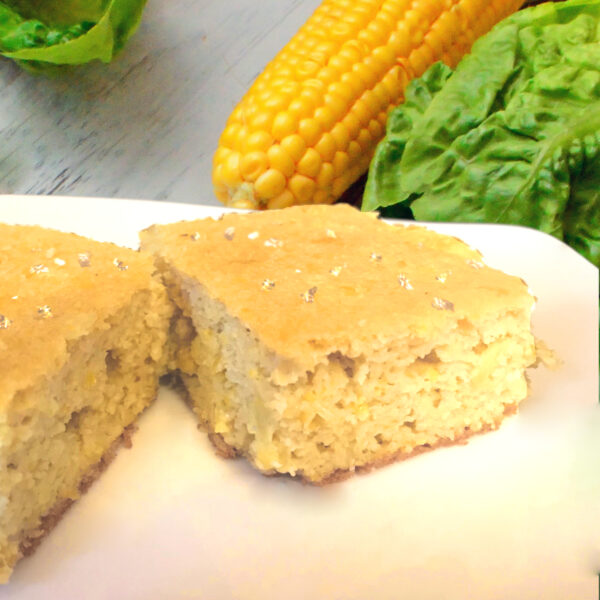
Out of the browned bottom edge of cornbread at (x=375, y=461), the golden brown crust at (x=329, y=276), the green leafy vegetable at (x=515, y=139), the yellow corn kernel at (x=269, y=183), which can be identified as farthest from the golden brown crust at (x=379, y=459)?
the yellow corn kernel at (x=269, y=183)

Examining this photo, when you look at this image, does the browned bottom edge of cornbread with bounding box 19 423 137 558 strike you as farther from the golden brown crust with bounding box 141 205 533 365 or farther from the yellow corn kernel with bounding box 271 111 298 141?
the yellow corn kernel with bounding box 271 111 298 141

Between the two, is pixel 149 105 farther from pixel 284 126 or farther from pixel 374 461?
pixel 374 461

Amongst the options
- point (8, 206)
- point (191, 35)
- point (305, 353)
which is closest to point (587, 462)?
point (305, 353)

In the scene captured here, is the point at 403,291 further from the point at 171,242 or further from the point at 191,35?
the point at 191,35

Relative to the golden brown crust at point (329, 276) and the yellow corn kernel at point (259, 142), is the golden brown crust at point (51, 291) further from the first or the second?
the yellow corn kernel at point (259, 142)

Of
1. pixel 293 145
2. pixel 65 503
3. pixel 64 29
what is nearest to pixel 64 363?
pixel 65 503

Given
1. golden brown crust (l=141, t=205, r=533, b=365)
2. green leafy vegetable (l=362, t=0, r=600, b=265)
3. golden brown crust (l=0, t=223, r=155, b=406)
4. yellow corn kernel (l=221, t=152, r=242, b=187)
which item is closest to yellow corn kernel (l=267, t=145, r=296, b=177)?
yellow corn kernel (l=221, t=152, r=242, b=187)
